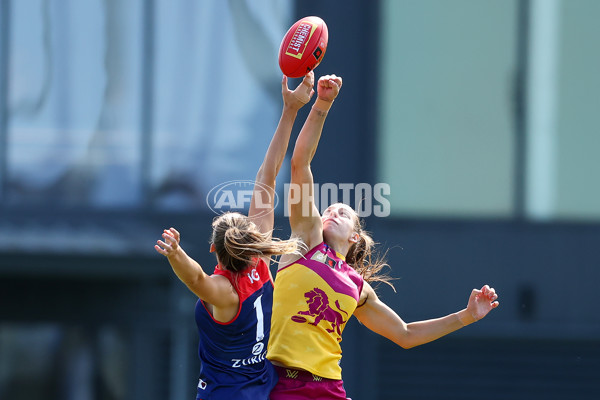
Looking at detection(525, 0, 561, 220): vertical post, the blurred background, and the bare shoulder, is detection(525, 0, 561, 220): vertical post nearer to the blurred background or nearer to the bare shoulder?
the blurred background

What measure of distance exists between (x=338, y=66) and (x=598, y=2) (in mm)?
2945

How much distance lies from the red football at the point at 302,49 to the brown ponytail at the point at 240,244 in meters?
0.85

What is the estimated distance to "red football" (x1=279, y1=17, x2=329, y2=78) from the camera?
4.60m

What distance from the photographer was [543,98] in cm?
966

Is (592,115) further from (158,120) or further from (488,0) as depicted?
(158,120)

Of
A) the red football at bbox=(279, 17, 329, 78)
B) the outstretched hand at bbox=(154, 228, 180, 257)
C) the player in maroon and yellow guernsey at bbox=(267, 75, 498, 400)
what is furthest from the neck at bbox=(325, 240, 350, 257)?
the outstretched hand at bbox=(154, 228, 180, 257)

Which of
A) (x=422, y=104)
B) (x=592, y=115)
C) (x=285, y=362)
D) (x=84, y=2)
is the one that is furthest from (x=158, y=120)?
(x=285, y=362)

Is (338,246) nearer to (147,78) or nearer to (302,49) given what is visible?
(302,49)

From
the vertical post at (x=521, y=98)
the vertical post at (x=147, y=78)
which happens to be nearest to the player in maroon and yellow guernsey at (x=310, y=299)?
the vertical post at (x=147, y=78)

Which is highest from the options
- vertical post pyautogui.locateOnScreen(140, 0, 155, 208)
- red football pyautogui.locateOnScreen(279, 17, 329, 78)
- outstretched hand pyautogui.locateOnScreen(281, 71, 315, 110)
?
vertical post pyautogui.locateOnScreen(140, 0, 155, 208)

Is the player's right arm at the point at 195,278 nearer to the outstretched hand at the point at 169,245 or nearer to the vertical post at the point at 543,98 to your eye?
the outstretched hand at the point at 169,245

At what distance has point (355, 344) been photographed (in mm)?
9172

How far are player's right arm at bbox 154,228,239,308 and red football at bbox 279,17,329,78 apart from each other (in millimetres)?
1138

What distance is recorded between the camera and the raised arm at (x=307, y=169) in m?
4.40
